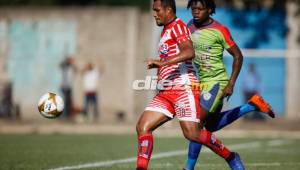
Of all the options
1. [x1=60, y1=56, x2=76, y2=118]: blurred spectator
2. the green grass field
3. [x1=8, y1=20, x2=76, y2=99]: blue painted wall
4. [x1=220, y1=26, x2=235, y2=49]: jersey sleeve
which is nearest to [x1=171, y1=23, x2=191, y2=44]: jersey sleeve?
[x1=220, y1=26, x2=235, y2=49]: jersey sleeve

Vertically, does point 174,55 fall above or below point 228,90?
above

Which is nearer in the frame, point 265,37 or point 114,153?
point 114,153

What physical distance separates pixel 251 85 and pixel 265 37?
275cm

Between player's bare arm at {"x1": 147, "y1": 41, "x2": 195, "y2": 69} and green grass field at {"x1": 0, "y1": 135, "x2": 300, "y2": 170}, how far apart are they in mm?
2968

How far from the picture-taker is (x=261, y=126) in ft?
83.3

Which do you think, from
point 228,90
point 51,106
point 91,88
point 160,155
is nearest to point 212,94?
point 228,90

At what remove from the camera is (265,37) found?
29047 mm

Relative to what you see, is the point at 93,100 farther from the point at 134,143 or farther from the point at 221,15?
the point at 134,143

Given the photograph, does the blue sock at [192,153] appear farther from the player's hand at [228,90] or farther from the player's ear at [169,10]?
the player's ear at [169,10]

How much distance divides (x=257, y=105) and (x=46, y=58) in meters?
19.6

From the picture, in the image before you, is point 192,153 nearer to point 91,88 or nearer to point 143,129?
point 143,129

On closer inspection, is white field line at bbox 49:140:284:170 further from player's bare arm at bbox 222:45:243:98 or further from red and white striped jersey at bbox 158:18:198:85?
red and white striped jersey at bbox 158:18:198:85

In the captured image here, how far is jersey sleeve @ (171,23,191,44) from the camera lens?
32.0 ft

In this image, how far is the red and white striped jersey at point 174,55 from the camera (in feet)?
32.2
